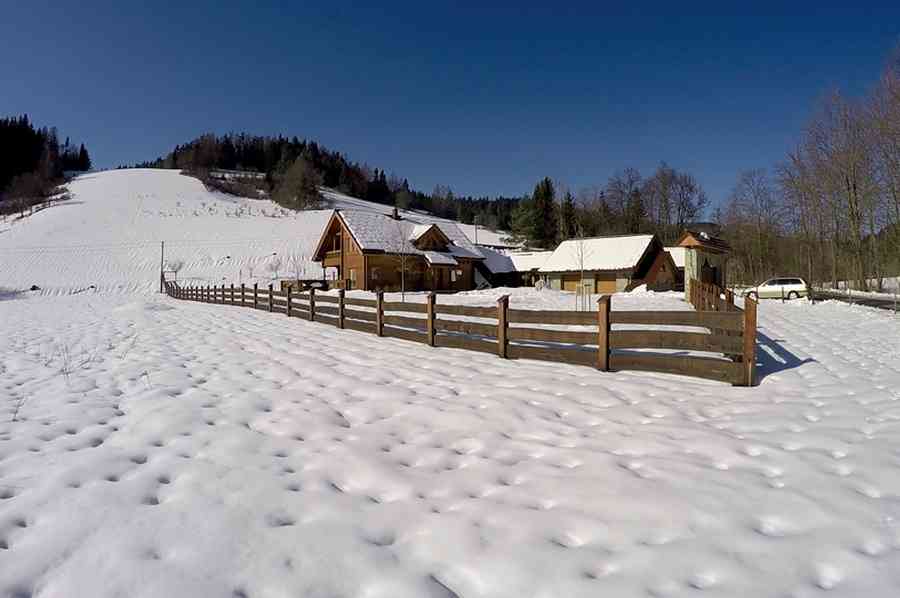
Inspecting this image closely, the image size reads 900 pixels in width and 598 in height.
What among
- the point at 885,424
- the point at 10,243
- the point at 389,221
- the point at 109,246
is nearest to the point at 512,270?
the point at 389,221

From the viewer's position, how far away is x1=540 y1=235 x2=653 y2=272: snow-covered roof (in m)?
35.8

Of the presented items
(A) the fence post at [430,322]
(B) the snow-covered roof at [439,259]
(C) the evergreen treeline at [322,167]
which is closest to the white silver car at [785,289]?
(B) the snow-covered roof at [439,259]

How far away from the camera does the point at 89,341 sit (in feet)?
33.2

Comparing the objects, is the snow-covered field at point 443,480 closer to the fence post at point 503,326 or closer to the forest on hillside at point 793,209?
the fence post at point 503,326

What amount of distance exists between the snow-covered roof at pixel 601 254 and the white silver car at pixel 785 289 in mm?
8131

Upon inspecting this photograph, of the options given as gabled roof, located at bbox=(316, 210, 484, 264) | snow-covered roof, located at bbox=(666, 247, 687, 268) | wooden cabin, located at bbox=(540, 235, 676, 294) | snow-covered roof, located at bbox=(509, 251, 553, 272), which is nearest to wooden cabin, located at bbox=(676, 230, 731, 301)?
wooden cabin, located at bbox=(540, 235, 676, 294)

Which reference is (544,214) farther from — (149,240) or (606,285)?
(149,240)

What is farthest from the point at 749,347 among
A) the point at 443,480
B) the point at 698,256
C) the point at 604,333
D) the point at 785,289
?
the point at 785,289

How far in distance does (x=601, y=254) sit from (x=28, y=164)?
113 m

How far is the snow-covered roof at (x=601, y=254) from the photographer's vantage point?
117ft

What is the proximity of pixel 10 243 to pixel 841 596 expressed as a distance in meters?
73.1

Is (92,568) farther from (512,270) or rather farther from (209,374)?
(512,270)

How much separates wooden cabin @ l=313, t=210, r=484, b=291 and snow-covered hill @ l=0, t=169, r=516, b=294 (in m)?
12.0

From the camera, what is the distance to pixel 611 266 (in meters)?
36.1
